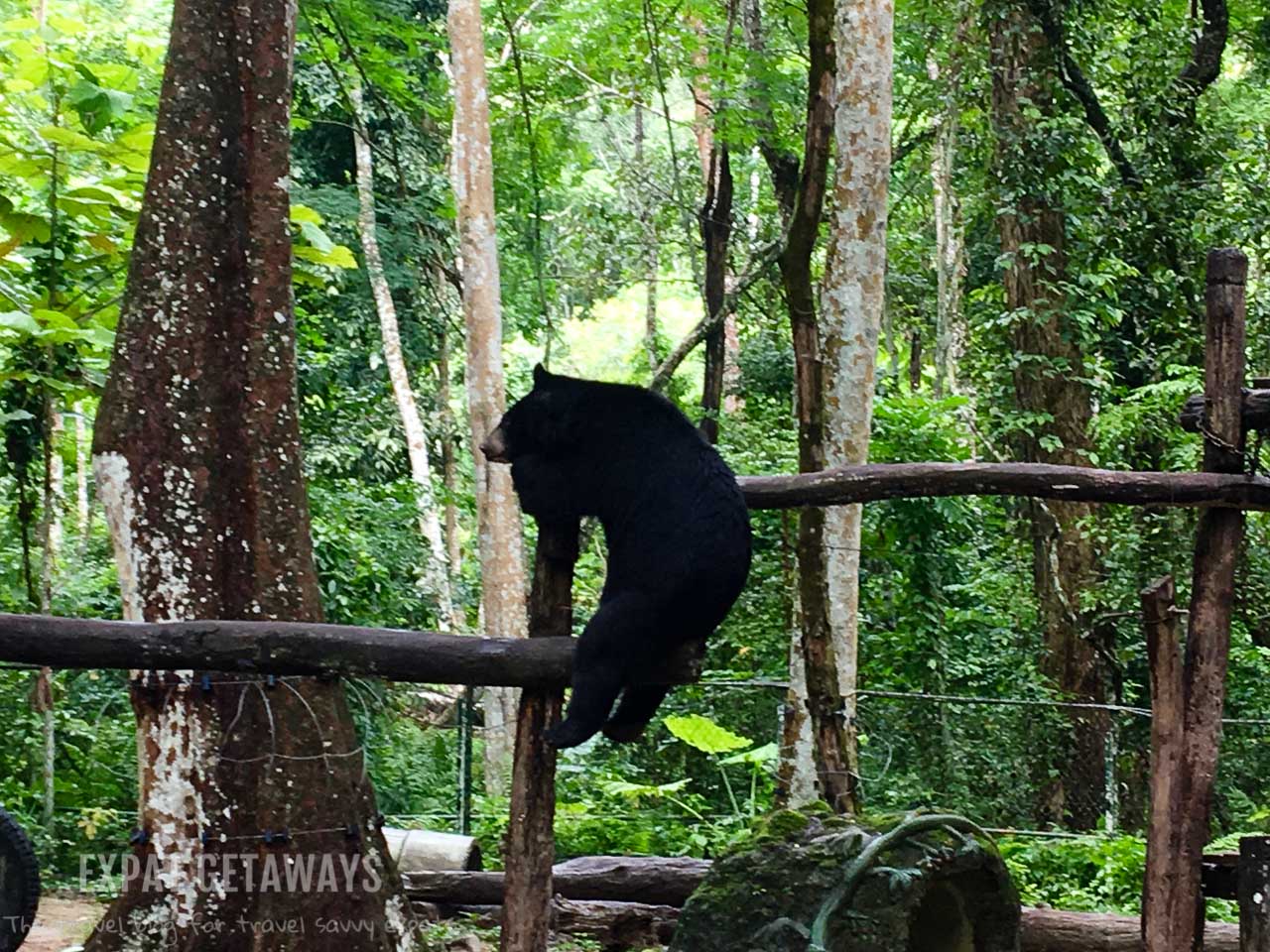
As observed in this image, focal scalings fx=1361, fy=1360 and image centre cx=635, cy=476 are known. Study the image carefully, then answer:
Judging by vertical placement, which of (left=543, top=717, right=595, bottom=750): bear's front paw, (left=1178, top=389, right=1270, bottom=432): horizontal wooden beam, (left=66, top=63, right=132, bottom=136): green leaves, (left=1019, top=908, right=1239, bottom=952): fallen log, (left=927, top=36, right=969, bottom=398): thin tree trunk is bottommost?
(left=1019, top=908, right=1239, bottom=952): fallen log

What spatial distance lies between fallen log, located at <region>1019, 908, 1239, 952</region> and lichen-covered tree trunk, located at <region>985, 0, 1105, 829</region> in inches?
150

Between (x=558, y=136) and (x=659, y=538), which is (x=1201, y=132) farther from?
(x=659, y=538)

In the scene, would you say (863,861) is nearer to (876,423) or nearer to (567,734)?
(567,734)

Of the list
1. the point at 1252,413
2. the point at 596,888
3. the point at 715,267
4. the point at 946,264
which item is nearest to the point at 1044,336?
the point at 715,267

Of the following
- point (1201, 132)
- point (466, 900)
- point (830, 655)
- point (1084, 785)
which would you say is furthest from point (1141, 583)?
point (466, 900)

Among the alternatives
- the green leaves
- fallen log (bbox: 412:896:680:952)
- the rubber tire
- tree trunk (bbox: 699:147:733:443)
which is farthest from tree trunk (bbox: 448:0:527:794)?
the rubber tire

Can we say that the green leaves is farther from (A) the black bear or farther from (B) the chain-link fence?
(B) the chain-link fence

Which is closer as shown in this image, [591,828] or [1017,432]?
[591,828]

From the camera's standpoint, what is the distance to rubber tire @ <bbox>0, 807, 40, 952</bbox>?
9.26 ft

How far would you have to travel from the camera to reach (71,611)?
7.44 meters

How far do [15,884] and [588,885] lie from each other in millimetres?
2529

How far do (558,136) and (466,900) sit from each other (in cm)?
797

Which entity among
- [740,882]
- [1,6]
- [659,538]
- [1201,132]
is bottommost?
[740,882]

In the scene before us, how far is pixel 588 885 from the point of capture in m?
5.02
